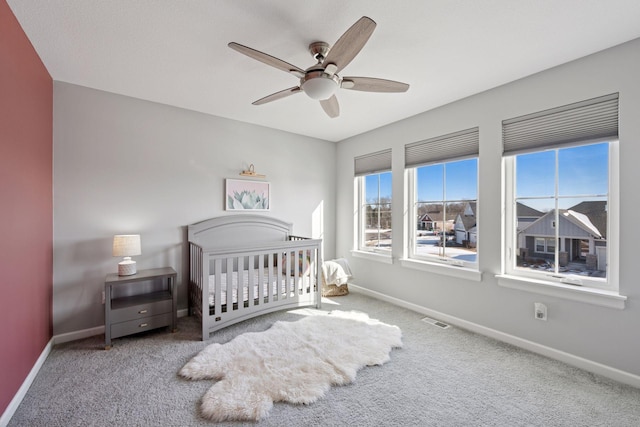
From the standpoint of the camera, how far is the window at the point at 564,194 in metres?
2.03

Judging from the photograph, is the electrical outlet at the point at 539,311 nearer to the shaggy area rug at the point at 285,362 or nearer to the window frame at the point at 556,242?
the window frame at the point at 556,242

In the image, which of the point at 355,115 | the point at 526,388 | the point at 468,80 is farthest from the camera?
the point at 355,115

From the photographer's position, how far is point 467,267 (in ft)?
9.45

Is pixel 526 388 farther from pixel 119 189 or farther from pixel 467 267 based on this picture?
pixel 119 189

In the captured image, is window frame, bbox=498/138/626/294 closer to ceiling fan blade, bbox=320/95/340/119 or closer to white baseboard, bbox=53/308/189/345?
ceiling fan blade, bbox=320/95/340/119

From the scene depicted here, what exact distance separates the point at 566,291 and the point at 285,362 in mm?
2268

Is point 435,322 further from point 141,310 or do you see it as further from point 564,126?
point 141,310

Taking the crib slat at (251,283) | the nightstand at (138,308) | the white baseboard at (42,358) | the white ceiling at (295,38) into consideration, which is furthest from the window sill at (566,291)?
the white baseboard at (42,358)

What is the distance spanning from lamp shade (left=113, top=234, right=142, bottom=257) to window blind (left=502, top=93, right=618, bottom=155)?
3.59 m

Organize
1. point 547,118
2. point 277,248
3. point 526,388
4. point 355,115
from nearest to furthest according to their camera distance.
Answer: point 526,388, point 547,118, point 277,248, point 355,115

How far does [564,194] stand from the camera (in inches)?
88.5

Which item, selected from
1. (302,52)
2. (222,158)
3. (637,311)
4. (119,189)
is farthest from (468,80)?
(119,189)

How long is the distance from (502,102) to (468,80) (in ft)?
1.34

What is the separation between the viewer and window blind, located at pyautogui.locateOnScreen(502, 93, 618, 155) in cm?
199
